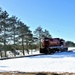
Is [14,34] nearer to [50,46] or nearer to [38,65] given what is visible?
[50,46]

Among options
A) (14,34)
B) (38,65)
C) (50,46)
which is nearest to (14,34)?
(14,34)

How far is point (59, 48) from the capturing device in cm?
5769

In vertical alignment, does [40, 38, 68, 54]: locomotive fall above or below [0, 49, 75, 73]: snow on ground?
above

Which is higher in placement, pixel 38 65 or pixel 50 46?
pixel 50 46

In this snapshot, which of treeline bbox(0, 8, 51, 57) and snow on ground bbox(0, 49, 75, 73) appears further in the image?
treeline bbox(0, 8, 51, 57)

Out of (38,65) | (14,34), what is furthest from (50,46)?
(38,65)

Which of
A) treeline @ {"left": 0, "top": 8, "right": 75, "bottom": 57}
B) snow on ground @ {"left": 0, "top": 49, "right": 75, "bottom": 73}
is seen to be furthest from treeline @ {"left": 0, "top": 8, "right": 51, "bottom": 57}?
snow on ground @ {"left": 0, "top": 49, "right": 75, "bottom": 73}

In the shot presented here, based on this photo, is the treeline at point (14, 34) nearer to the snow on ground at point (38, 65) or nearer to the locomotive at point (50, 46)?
the locomotive at point (50, 46)

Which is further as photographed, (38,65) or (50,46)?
(50,46)

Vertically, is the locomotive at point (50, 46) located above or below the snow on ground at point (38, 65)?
above

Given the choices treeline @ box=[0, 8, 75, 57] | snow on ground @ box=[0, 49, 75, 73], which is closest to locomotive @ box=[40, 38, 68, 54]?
treeline @ box=[0, 8, 75, 57]

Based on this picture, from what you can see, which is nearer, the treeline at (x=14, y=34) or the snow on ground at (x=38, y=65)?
the snow on ground at (x=38, y=65)

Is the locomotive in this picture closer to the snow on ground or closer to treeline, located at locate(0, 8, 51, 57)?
treeline, located at locate(0, 8, 51, 57)

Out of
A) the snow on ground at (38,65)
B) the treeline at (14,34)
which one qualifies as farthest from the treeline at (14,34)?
the snow on ground at (38,65)
